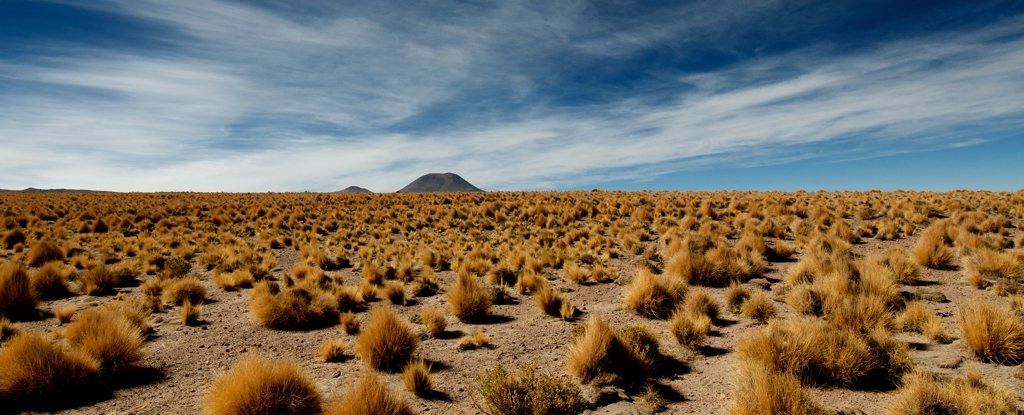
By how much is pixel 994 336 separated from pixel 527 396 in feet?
19.4

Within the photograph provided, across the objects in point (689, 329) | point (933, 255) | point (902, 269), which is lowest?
point (689, 329)

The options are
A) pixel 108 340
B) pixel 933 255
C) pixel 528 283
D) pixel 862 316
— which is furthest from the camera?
pixel 933 255

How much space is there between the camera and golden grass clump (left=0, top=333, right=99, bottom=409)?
5172 mm

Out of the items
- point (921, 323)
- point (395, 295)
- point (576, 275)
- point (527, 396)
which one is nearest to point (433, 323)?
point (395, 295)

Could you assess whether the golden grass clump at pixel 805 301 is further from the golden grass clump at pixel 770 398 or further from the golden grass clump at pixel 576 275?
the golden grass clump at pixel 576 275

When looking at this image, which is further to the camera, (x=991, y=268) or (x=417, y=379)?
(x=991, y=268)

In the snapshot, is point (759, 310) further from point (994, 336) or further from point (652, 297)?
point (994, 336)

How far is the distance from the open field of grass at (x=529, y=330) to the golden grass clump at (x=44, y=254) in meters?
0.08

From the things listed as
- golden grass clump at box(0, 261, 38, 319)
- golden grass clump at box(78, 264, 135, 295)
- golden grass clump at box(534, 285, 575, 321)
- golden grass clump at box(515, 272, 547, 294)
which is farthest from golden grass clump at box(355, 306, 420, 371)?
golden grass clump at box(78, 264, 135, 295)

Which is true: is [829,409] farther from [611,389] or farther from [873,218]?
[873,218]

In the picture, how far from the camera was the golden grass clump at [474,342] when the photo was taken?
739 centimetres

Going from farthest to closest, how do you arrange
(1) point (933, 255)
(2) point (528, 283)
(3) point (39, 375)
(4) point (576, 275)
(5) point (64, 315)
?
(4) point (576, 275)
(1) point (933, 255)
(2) point (528, 283)
(5) point (64, 315)
(3) point (39, 375)

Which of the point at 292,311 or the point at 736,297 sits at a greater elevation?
the point at 736,297

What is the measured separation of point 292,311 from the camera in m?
8.63
